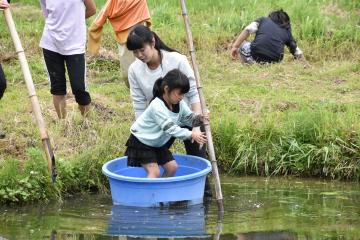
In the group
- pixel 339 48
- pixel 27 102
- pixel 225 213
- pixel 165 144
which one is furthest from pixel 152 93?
pixel 339 48

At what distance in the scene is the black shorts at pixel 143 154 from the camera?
20.5ft

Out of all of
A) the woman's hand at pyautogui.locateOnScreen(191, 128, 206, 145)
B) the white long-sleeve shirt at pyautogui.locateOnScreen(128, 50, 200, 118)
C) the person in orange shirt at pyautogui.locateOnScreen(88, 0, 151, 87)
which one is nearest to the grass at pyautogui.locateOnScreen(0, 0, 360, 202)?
the person in orange shirt at pyautogui.locateOnScreen(88, 0, 151, 87)

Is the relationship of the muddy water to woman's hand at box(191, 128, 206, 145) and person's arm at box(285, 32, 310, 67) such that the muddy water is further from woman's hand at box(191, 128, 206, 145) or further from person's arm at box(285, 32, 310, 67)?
person's arm at box(285, 32, 310, 67)

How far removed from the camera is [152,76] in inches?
244

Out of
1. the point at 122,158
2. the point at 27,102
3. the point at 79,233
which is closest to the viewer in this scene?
the point at 79,233

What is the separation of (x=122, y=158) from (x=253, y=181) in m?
1.35

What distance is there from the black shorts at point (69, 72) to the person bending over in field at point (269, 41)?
11.5ft

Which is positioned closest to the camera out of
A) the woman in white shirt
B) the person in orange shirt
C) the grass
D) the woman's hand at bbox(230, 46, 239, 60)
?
the woman in white shirt

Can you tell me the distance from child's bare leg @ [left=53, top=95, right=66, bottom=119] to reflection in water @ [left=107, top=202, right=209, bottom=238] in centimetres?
166

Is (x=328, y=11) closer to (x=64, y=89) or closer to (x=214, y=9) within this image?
(x=214, y=9)

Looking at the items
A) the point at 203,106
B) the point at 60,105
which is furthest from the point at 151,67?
the point at 60,105

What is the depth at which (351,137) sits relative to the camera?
293 inches

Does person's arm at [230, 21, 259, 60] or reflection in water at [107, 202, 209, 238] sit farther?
person's arm at [230, 21, 259, 60]

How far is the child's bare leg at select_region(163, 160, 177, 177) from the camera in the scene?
20.9 feet
